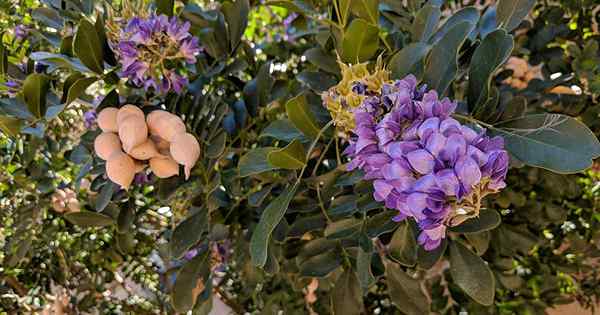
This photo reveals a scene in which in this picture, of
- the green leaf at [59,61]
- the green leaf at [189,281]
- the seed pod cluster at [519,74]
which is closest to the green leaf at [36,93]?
the green leaf at [59,61]

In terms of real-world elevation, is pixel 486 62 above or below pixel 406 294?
above

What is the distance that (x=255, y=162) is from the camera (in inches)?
19.9

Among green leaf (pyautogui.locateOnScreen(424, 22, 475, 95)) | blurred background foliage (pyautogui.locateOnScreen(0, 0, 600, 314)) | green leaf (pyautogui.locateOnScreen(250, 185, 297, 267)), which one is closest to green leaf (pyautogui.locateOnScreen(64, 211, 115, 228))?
blurred background foliage (pyautogui.locateOnScreen(0, 0, 600, 314))

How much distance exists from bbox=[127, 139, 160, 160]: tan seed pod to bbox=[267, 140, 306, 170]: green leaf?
139 mm

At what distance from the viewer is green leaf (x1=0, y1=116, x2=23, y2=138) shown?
52 cm

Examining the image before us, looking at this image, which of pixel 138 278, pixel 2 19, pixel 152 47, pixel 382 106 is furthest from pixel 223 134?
pixel 138 278

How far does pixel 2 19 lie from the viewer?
0.72 metres

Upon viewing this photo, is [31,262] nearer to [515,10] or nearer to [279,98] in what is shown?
[279,98]

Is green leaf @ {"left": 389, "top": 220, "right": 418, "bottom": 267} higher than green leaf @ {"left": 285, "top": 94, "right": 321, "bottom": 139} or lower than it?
lower

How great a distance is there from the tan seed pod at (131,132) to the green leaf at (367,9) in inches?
8.2

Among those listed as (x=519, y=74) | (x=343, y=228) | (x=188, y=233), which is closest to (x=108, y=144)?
(x=188, y=233)

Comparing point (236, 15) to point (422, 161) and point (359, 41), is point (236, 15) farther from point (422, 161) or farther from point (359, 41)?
point (422, 161)

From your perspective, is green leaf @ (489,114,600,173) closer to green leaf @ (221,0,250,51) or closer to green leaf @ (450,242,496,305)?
green leaf @ (450,242,496,305)

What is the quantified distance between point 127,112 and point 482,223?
315mm
